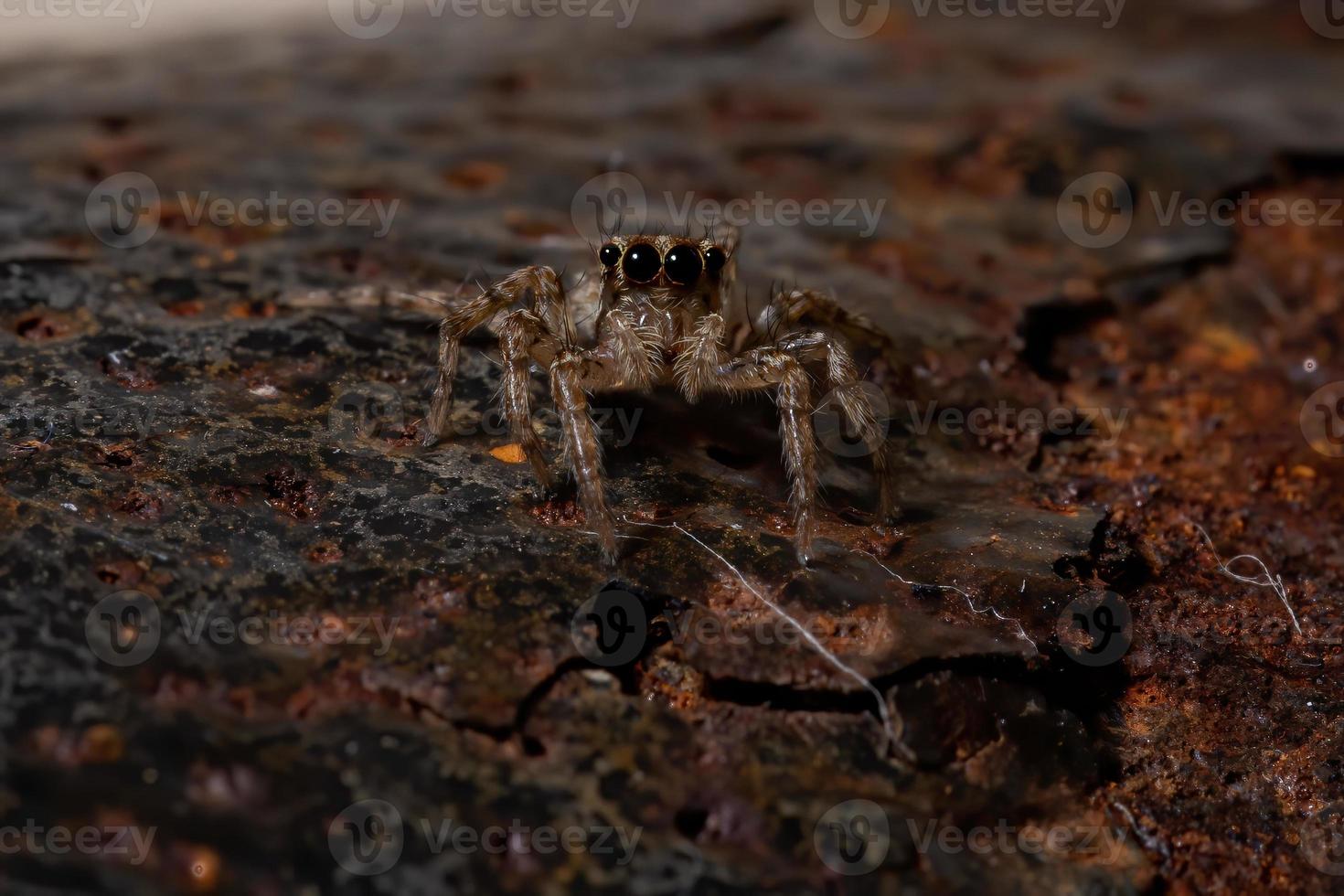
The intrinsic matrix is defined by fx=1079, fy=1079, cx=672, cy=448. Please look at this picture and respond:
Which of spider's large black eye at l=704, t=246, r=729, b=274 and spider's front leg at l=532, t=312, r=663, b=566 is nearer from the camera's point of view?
spider's front leg at l=532, t=312, r=663, b=566

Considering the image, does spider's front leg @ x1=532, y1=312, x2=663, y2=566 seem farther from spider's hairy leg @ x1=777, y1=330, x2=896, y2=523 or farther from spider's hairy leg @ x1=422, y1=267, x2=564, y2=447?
spider's hairy leg @ x1=777, y1=330, x2=896, y2=523

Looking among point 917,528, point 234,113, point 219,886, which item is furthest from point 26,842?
point 234,113

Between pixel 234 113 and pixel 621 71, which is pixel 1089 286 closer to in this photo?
pixel 621 71

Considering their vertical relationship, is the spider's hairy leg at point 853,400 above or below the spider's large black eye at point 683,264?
below

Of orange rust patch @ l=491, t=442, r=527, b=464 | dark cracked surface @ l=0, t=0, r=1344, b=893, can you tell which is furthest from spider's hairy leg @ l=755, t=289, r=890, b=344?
orange rust patch @ l=491, t=442, r=527, b=464

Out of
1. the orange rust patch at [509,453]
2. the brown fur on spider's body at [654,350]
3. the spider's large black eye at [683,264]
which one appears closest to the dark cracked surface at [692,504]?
the orange rust patch at [509,453]

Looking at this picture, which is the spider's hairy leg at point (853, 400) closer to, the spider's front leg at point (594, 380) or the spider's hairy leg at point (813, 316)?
the spider's hairy leg at point (813, 316)
